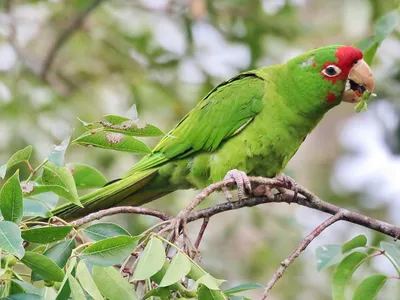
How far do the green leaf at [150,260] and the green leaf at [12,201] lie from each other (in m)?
0.25

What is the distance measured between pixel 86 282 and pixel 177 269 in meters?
0.16

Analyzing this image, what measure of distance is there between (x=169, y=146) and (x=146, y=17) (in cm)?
168

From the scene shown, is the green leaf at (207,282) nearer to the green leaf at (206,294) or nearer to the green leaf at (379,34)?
the green leaf at (206,294)

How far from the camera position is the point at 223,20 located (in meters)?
3.77

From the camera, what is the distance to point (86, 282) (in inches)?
45.5

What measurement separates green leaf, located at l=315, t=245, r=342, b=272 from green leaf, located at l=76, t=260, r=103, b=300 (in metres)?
0.72

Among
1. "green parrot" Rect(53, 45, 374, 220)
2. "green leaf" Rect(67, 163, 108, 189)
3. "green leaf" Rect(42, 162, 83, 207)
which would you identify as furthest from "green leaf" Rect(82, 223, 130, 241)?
"green parrot" Rect(53, 45, 374, 220)

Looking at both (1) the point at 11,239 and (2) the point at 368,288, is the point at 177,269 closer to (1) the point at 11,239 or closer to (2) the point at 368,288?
(1) the point at 11,239

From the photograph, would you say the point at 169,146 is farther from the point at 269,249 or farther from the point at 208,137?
the point at 269,249

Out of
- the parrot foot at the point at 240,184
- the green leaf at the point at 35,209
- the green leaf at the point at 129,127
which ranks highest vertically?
the green leaf at the point at 129,127

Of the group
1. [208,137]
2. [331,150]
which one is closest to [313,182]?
[331,150]

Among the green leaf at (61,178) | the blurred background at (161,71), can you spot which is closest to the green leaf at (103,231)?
the green leaf at (61,178)

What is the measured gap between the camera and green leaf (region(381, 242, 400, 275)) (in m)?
1.59

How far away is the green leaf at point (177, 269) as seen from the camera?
1.17 meters
